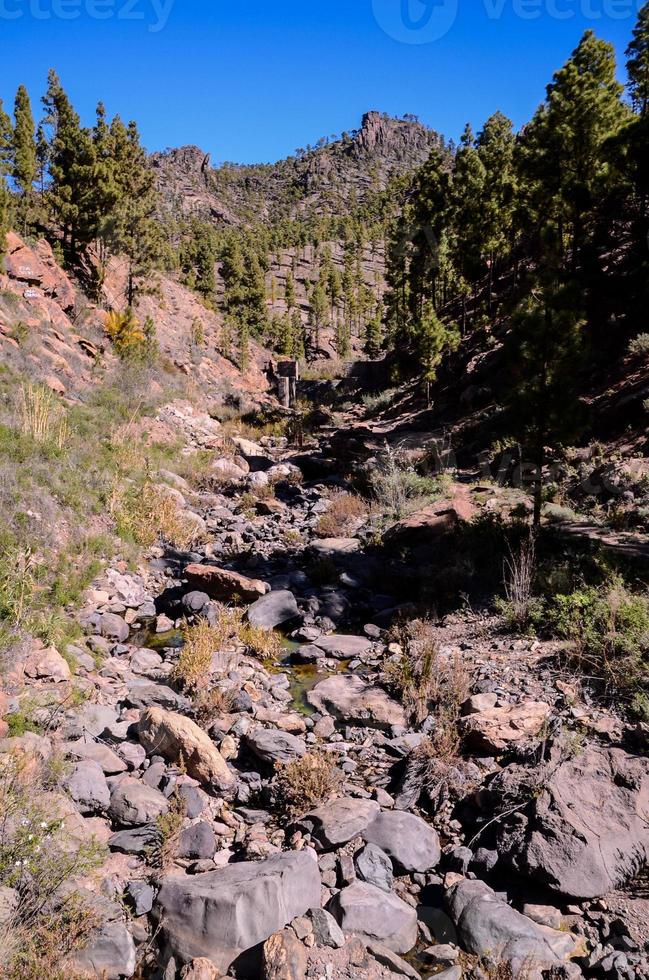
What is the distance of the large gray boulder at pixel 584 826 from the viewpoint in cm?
417

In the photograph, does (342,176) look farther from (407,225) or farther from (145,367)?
(145,367)

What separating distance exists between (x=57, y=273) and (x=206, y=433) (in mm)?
7709

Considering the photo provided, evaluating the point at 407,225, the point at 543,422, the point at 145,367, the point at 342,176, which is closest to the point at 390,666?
the point at 543,422

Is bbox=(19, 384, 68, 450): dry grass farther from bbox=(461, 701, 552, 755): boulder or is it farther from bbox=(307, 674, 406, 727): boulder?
bbox=(461, 701, 552, 755): boulder

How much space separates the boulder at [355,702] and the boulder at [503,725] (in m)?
0.90

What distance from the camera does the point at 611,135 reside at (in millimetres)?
20203

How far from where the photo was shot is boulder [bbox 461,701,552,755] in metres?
5.70

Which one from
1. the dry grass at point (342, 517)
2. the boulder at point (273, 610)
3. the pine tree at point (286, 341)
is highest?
the pine tree at point (286, 341)

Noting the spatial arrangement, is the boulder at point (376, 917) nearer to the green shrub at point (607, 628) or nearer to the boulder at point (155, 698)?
the boulder at point (155, 698)

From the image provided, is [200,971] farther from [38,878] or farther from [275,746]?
[275,746]

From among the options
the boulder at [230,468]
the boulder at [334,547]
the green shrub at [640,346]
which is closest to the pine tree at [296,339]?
the boulder at [230,468]

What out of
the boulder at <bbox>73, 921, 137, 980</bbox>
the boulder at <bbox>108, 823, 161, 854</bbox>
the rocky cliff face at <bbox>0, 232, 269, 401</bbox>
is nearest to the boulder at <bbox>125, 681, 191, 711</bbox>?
the boulder at <bbox>108, 823, 161, 854</bbox>

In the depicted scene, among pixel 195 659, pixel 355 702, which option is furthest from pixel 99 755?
pixel 355 702

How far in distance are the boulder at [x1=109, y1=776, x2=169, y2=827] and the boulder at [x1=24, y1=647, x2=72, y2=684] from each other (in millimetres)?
1797
